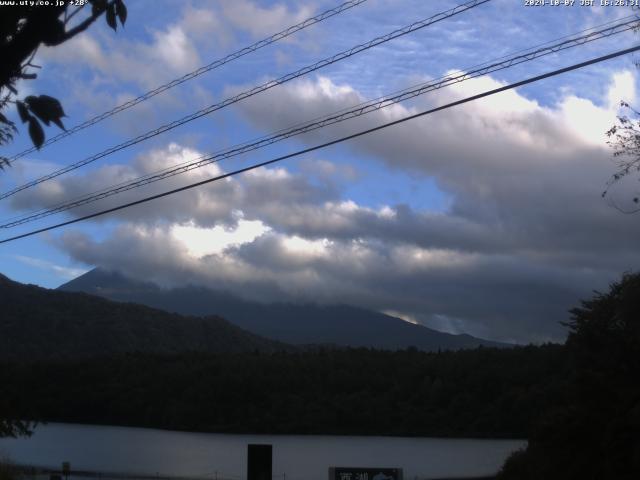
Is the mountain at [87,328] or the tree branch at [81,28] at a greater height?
the mountain at [87,328]

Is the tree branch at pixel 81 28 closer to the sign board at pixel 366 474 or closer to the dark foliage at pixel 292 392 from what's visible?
the sign board at pixel 366 474

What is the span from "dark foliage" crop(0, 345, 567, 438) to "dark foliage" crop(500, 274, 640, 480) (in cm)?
7619

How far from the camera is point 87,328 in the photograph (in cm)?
13688

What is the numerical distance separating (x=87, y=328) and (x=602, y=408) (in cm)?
12543

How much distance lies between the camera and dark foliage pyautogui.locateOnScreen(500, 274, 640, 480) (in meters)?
19.1

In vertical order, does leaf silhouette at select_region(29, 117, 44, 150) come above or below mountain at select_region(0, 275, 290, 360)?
below

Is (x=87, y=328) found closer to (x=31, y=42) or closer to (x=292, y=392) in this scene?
(x=292, y=392)

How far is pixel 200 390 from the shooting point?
11294cm

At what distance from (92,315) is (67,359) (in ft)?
97.9

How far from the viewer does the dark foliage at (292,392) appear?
101375 millimetres

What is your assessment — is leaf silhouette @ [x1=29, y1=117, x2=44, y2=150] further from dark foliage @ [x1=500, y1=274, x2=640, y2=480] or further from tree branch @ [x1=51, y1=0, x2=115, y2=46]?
dark foliage @ [x1=500, y1=274, x2=640, y2=480]

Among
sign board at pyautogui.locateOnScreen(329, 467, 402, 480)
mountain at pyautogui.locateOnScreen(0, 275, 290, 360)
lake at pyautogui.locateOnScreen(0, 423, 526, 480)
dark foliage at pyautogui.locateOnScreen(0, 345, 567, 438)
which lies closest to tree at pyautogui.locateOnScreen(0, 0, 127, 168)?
sign board at pyautogui.locateOnScreen(329, 467, 402, 480)

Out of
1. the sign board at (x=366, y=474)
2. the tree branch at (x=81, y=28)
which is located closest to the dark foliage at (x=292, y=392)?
the sign board at (x=366, y=474)

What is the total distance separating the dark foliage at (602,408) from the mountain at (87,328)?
95.8 m
